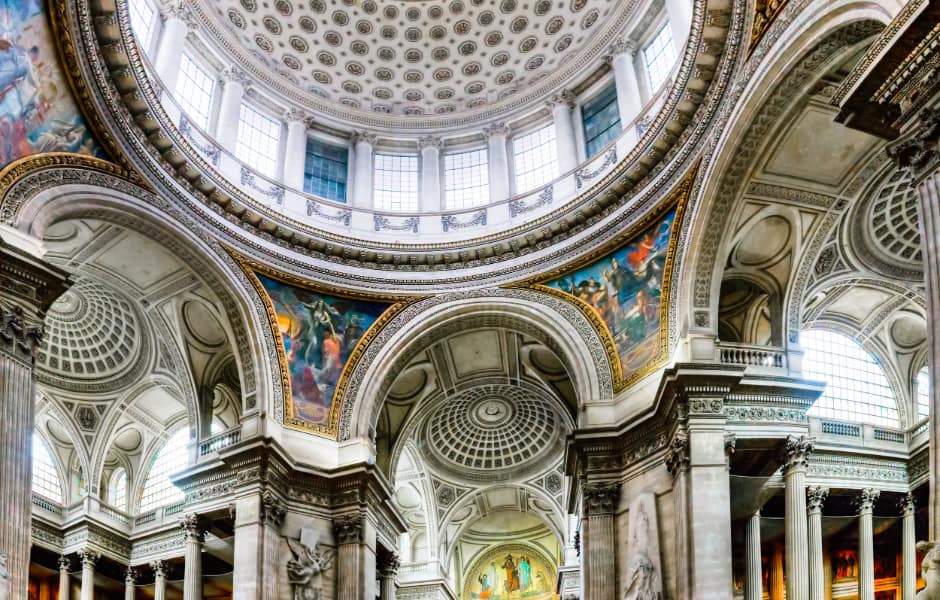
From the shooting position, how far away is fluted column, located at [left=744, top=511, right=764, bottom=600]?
24203 mm

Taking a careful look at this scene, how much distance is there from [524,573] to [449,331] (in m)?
18.9

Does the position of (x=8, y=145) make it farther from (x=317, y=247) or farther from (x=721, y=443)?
(x=721, y=443)

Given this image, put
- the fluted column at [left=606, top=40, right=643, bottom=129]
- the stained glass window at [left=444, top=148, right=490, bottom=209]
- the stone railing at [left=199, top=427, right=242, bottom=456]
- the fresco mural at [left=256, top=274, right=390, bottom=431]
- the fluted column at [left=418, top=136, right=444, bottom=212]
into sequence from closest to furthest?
the stone railing at [left=199, top=427, right=242, bottom=456] < the fresco mural at [left=256, top=274, right=390, bottom=431] < the fluted column at [left=606, top=40, right=643, bottom=129] < the fluted column at [left=418, top=136, right=444, bottom=212] < the stained glass window at [left=444, top=148, right=490, bottom=209]

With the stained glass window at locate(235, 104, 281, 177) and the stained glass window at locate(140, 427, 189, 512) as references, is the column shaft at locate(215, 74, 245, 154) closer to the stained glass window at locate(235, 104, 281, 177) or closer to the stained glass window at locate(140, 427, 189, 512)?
the stained glass window at locate(235, 104, 281, 177)

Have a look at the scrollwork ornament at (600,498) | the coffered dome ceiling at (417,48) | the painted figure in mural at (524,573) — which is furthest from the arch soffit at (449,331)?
the painted figure in mural at (524,573)

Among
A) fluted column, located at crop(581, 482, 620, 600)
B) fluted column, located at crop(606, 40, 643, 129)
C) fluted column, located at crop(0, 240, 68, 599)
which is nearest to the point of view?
fluted column, located at crop(0, 240, 68, 599)

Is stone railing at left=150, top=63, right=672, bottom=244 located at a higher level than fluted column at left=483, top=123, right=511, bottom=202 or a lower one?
lower

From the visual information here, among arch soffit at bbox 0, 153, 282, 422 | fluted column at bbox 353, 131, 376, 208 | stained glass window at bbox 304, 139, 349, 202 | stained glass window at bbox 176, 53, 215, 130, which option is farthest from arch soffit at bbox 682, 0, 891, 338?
stained glass window at bbox 176, 53, 215, 130

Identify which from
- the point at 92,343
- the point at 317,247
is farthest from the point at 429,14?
the point at 92,343

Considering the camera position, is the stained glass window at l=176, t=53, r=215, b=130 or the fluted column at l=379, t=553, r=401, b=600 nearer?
the stained glass window at l=176, t=53, r=215, b=130

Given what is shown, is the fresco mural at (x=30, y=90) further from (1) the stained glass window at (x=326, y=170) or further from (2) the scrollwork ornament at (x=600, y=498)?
(2) the scrollwork ornament at (x=600, y=498)

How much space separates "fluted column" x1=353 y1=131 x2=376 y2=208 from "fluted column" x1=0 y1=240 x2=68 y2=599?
14.3 meters

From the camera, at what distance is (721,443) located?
2269cm

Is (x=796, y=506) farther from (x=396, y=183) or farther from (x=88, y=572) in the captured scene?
(x=88, y=572)
